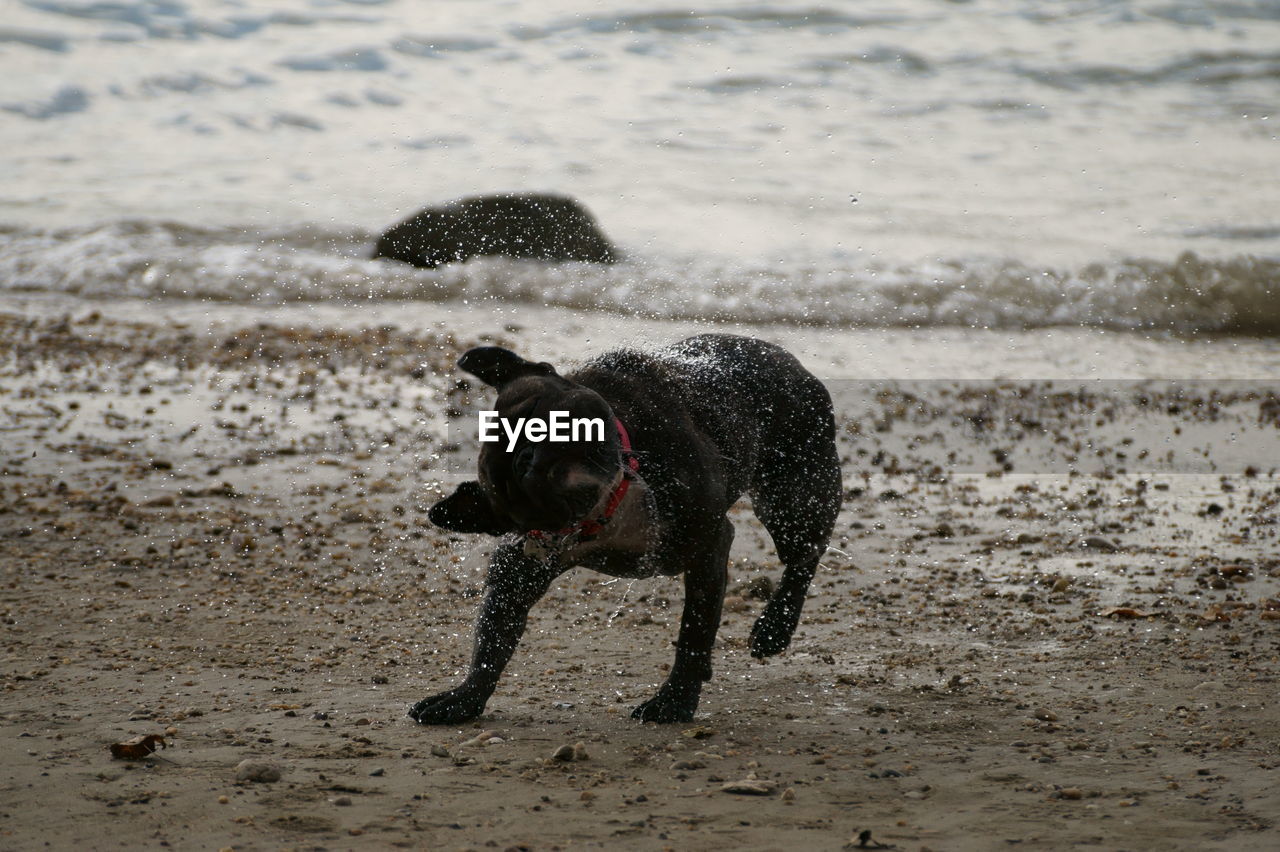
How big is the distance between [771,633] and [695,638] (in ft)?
2.19

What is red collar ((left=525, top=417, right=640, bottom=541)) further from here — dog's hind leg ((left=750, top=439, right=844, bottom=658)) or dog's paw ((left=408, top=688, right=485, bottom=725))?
dog's hind leg ((left=750, top=439, right=844, bottom=658))

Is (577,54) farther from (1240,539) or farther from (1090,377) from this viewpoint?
(1240,539)

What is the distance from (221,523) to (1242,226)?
39.7ft

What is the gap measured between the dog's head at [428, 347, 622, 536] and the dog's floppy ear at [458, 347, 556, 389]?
59mm

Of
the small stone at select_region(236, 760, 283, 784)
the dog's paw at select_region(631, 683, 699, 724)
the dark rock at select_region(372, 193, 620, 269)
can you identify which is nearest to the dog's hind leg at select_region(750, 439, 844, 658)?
the dog's paw at select_region(631, 683, 699, 724)

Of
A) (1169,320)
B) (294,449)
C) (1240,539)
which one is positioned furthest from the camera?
(1169,320)

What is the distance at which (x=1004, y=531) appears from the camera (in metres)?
6.66

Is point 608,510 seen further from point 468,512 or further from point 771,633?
point 771,633

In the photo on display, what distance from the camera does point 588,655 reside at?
5074 millimetres

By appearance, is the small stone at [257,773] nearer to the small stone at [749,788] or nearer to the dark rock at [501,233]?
the small stone at [749,788]

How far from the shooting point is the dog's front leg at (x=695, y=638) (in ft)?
14.0

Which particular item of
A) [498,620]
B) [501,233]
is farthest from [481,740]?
[501,233]

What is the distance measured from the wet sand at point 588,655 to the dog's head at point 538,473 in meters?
0.73

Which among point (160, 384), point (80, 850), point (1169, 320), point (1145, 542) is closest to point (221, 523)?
point (160, 384)
